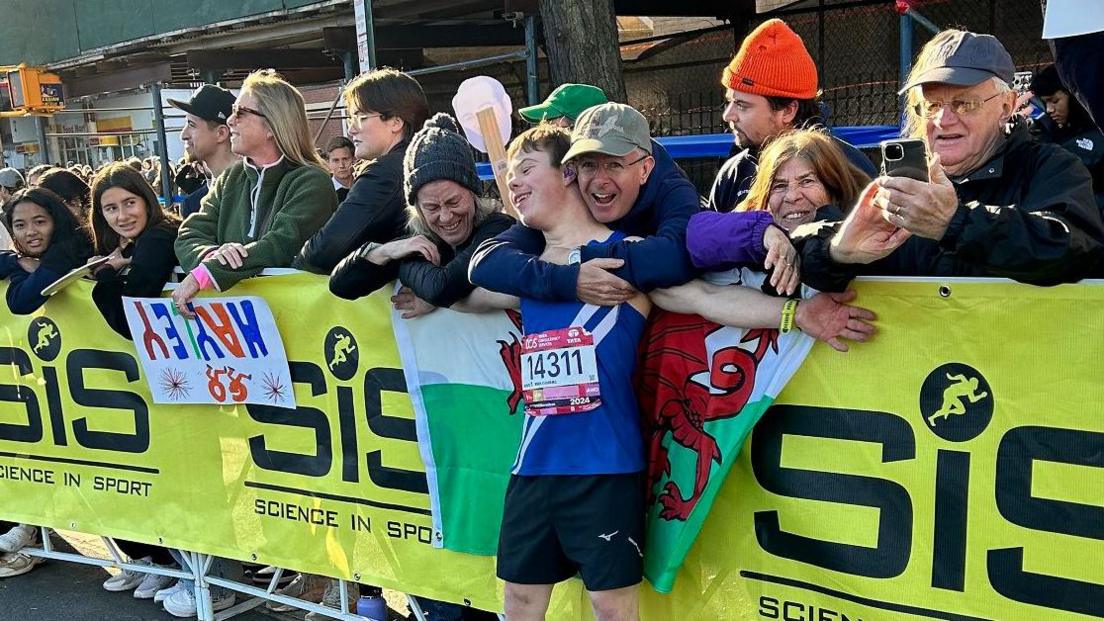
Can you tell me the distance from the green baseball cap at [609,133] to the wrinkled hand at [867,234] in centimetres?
72

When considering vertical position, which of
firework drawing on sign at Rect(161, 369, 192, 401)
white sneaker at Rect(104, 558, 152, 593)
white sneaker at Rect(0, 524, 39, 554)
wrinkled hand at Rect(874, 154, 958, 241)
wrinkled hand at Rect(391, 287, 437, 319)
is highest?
wrinkled hand at Rect(874, 154, 958, 241)

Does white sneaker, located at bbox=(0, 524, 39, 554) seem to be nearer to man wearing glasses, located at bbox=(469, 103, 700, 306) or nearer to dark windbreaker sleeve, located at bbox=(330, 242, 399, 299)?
dark windbreaker sleeve, located at bbox=(330, 242, 399, 299)

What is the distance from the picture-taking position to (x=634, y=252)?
2.77 m

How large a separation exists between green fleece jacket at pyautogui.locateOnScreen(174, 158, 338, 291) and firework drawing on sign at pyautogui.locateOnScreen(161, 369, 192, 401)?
1.48 feet

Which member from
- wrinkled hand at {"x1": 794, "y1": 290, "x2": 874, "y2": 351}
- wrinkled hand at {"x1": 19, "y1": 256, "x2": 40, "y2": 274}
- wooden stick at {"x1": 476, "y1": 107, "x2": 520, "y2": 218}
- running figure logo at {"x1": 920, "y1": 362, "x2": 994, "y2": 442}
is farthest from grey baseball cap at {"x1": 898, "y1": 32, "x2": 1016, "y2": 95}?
wrinkled hand at {"x1": 19, "y1": 256, "x2": 40, "y2": 274}

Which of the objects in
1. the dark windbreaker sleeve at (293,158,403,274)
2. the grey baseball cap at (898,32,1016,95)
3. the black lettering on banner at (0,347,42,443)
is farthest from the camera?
the black lettering on banner at (0,347,42,443)

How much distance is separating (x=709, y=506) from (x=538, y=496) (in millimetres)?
487

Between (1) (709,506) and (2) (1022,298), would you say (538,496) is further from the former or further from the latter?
(2) (1022,298)

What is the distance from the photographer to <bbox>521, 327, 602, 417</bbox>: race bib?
9.19 feet

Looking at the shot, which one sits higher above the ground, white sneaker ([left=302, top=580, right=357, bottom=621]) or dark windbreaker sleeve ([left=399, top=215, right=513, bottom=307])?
dark windbreaker sleeve ([left=399, top=215, right=513, bottom=307])

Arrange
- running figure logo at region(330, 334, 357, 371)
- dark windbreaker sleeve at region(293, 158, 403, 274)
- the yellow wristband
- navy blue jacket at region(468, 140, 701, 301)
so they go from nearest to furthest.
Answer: the yellow wristband
navy blue jacket at region(468, 140, 701, 301)
dark windbreaker sleeve at region(293, 158, 403, 274)
running figure logo at region(330, 334, 357, 371)

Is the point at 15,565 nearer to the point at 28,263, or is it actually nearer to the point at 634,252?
the point at 28,263

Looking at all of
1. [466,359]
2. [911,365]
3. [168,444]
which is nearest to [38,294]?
[168,444]

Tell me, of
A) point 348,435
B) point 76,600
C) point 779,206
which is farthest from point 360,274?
point 76,600
